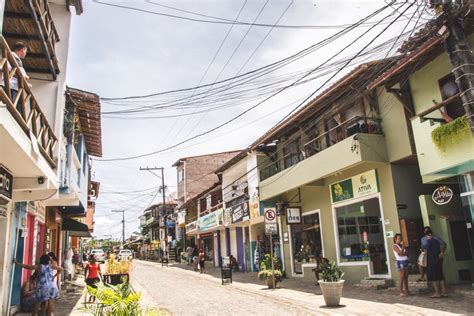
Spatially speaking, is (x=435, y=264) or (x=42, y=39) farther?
(x=435, y=264)

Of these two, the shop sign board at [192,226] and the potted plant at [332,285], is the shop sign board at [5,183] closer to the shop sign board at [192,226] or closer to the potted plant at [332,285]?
the potted plant at [332,285]

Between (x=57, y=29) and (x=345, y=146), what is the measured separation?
9.52m

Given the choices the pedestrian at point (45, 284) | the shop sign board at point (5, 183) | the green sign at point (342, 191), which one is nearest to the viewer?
the shop sign board at point (5, 183)

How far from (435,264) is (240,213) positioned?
47.4 feet

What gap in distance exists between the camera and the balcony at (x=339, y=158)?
13305 mm

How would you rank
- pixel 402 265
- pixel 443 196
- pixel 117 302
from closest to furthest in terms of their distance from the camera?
pixel 117 302, pixel 402 265, pixel 443 196

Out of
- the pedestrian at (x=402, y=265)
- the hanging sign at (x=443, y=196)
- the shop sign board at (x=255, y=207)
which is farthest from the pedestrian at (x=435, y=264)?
the shop sign board at (x=255, y=207)

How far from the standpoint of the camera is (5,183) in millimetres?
7633

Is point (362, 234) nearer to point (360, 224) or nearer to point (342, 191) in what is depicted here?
point (360, 224)

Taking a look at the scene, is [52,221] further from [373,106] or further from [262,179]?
[373,106]

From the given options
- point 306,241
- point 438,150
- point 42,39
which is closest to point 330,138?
point 306,241

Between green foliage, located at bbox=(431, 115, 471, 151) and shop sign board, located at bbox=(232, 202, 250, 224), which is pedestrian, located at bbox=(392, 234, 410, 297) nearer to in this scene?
green foliage, located at bbox=(431, 115, 471, 151)

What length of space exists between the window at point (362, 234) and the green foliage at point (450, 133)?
3877 mm

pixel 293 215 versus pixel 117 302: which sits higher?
pixel 293 215
